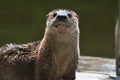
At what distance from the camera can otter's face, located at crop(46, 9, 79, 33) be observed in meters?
5.56

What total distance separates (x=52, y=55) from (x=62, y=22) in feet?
1.31

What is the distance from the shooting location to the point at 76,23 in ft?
18.9

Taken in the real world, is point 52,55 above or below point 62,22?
below

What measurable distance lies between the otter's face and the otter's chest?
0.61 ft

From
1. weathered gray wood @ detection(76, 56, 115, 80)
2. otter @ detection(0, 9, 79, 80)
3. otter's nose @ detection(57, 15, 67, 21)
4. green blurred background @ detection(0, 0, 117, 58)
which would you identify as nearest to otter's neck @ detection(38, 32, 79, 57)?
otter @ detection(0, 9, 79, 80)

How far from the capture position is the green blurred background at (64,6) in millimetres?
11680

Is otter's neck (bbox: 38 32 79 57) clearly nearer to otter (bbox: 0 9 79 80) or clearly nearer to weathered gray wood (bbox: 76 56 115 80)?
otter (bbox: 0 9 79 80)

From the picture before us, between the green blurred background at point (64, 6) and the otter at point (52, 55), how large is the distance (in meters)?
4.76

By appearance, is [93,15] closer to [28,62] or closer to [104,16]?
[104,16]

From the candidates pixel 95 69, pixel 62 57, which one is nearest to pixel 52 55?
pixel 62 57

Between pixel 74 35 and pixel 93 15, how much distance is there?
26.7 ft

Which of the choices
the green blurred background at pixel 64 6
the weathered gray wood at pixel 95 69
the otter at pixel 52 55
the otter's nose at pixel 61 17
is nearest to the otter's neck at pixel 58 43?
the otter at pixel 52 55

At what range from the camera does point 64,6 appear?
14.3 m

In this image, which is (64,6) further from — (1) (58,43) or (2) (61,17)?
(2) (61,17)
